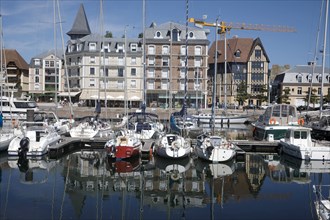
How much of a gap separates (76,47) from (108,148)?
60.2 metres

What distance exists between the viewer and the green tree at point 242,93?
90.1m

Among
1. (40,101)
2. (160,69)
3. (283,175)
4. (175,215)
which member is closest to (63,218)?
(175,215)

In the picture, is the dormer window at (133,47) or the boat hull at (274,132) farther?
the dormer window at (133,47)

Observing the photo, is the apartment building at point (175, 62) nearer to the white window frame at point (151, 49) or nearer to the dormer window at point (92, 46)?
the white window frame at point (151, 49)

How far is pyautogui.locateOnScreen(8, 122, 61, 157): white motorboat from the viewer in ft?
103

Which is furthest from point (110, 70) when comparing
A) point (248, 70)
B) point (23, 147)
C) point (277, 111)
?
point (23, 147)

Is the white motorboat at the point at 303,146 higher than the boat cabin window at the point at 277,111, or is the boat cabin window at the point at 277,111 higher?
the boat cabin window at the point at 277,111

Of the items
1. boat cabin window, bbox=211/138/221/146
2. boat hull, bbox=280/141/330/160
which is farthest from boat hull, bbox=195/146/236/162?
boat hull, bbox=280/141/330/160

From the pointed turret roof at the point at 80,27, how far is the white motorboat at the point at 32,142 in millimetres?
67015

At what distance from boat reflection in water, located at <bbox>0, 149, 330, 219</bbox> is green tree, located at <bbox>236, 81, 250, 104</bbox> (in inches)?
2258

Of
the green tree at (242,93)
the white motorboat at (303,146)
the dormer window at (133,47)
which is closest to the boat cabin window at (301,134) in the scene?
the white motorboat at (303,146)

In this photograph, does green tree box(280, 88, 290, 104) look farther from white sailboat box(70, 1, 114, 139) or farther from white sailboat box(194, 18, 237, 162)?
white sailboat box(194, 18, 237, 162)

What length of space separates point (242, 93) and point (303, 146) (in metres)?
59.0

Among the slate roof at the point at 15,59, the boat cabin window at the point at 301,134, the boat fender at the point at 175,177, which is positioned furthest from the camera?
the slate roof at the point at 15,59
